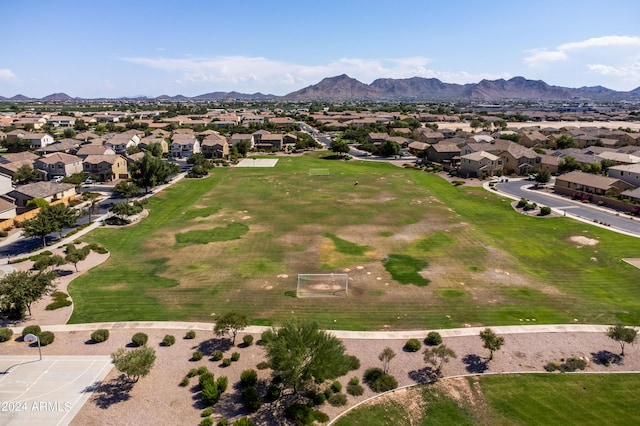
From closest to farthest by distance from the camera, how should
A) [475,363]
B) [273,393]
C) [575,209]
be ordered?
[273,393] < [475,363] < [575,209]

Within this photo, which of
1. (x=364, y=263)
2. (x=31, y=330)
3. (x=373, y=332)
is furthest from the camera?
(x=364, y=263)

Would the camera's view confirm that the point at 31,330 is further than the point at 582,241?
No

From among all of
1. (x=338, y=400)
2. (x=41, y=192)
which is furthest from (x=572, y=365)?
(x=41, y=192)

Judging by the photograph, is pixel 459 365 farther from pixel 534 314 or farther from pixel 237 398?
pixel 237 398

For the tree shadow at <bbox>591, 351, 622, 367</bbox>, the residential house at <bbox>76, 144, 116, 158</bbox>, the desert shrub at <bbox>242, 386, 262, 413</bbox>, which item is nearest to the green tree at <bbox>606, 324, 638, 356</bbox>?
the tree shadow at <bbox>591, 351, 622, 367</bbox>

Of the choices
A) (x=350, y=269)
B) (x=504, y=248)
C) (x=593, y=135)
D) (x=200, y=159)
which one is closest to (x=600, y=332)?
(x=504, y=248)

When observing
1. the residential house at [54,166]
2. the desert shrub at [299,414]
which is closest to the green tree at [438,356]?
the desert shrub at [299,414]

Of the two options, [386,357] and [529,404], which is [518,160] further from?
[386,357]

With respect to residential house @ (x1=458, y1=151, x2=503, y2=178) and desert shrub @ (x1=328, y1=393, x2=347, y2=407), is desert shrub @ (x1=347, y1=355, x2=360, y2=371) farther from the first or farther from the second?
residential house @ (x1=458, y1=151, x2=503, y2=178)
